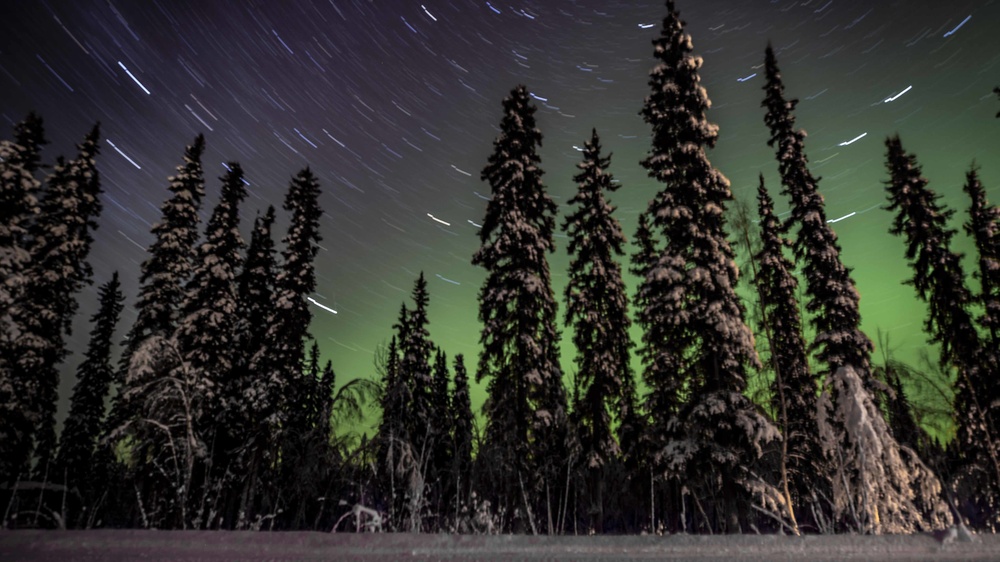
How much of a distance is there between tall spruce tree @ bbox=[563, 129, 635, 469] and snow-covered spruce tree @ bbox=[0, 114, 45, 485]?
22.4 metres

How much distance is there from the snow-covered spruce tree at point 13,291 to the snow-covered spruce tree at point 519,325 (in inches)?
711

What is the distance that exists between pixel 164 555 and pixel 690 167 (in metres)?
17.8

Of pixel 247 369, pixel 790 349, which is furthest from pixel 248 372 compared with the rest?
pixel 790 349

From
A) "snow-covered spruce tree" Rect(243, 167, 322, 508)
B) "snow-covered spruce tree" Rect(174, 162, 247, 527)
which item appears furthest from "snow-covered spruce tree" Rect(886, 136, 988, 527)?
"snow-covered spruce tree" Rect(174, 162, 247, 527)

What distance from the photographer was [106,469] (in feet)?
119

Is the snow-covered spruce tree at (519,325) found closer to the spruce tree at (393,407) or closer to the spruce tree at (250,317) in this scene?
the spruce tree at (393,407)

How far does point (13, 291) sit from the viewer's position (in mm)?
21156

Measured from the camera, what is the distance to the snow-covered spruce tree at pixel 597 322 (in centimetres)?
2253

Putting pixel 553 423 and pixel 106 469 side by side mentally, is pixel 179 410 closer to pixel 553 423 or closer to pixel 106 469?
pixel 553 423

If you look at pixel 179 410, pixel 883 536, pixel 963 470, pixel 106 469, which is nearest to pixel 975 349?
pixel 963 470

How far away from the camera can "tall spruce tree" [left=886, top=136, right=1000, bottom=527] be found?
73.6 ft

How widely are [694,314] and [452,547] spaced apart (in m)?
14.1

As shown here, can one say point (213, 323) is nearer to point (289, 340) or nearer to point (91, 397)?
point (289, 340)

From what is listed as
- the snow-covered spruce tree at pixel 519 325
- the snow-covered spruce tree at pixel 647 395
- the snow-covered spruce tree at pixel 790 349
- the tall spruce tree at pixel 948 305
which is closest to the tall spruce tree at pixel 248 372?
the snow-covered spruce tree at pixel 519 325
